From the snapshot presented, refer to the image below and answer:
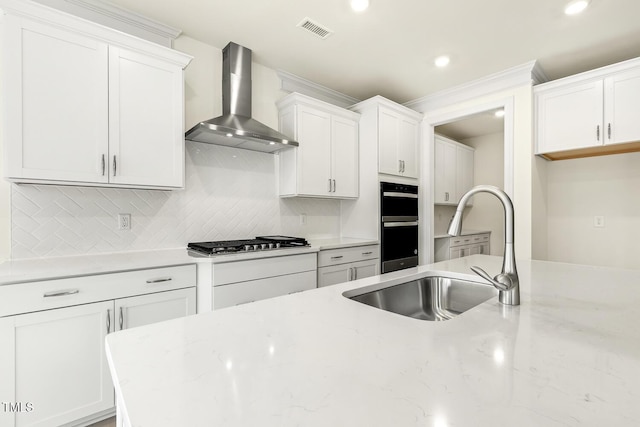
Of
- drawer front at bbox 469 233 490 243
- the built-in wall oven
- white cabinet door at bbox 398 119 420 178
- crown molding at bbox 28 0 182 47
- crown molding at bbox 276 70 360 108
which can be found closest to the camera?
crown molding at bbox 28 0 182 47

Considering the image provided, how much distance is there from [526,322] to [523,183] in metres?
2.79

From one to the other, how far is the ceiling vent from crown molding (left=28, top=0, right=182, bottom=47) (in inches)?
40.0

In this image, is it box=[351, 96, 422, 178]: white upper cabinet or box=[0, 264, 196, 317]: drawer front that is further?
box=[351, 96, 422, 178]: white upper cabinet

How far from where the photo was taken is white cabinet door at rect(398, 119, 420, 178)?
366cm

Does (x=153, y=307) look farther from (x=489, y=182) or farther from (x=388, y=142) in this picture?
(x=489, y=182)

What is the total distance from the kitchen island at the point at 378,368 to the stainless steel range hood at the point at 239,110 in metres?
1.85

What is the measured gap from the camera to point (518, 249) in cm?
318

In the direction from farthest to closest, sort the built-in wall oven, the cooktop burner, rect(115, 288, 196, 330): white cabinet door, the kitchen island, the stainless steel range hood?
the built-in wall oven
the stainless steel range hood
the cooktop burner
rect(115, 288, 196, 330): white cabinet door
the kitchen island

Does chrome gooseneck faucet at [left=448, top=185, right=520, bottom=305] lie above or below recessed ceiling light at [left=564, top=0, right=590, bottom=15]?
below

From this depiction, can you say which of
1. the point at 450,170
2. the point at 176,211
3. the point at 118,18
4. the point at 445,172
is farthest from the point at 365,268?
the point at 118,18

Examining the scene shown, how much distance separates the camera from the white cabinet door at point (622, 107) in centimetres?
268

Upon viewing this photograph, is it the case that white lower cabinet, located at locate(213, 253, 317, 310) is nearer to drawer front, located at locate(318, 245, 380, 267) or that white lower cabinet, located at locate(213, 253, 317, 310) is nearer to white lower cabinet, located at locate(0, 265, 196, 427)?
drawer front, located at locate(318, 245, 380, 267)

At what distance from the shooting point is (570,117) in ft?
9.80

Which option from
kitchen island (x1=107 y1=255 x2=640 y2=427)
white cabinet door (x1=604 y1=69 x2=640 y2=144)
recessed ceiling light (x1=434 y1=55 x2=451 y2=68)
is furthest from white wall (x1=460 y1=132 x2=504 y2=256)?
kitchen island (x1=107 y1=255 x2=640 y2=427)
